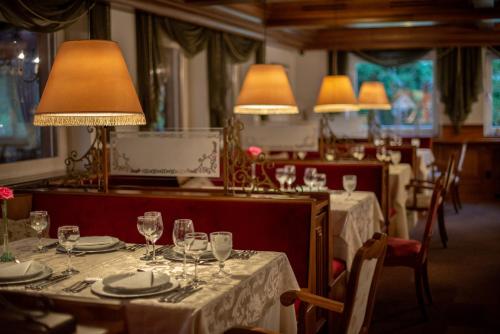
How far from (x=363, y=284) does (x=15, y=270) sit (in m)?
1.24

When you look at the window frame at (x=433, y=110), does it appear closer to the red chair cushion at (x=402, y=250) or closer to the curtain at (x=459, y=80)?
the curtain at (x=459, y=80)

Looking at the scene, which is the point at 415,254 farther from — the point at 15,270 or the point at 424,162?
the point at 424,162

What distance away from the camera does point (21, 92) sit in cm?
542

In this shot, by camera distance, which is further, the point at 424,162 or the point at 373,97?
the point at 424,162

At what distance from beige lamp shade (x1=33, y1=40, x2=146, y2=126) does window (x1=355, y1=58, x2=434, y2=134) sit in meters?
8.95

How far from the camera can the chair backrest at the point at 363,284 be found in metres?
2.30

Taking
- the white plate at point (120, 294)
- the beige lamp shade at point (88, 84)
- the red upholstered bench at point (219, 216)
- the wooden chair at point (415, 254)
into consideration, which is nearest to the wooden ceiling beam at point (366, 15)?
the wooden chair at point (415, 254)

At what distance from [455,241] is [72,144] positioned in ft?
13.0

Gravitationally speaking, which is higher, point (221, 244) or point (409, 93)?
point (409, 93)

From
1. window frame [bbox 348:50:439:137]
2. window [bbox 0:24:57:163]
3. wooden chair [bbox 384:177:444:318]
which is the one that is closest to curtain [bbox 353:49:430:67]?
window frame [bbox 348:50:439:137]

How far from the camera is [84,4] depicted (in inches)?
217

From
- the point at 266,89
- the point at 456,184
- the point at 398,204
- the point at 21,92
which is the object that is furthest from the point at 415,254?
the point at 456,184

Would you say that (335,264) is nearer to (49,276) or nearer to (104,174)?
(104,174)

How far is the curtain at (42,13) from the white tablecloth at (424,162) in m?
4.70
